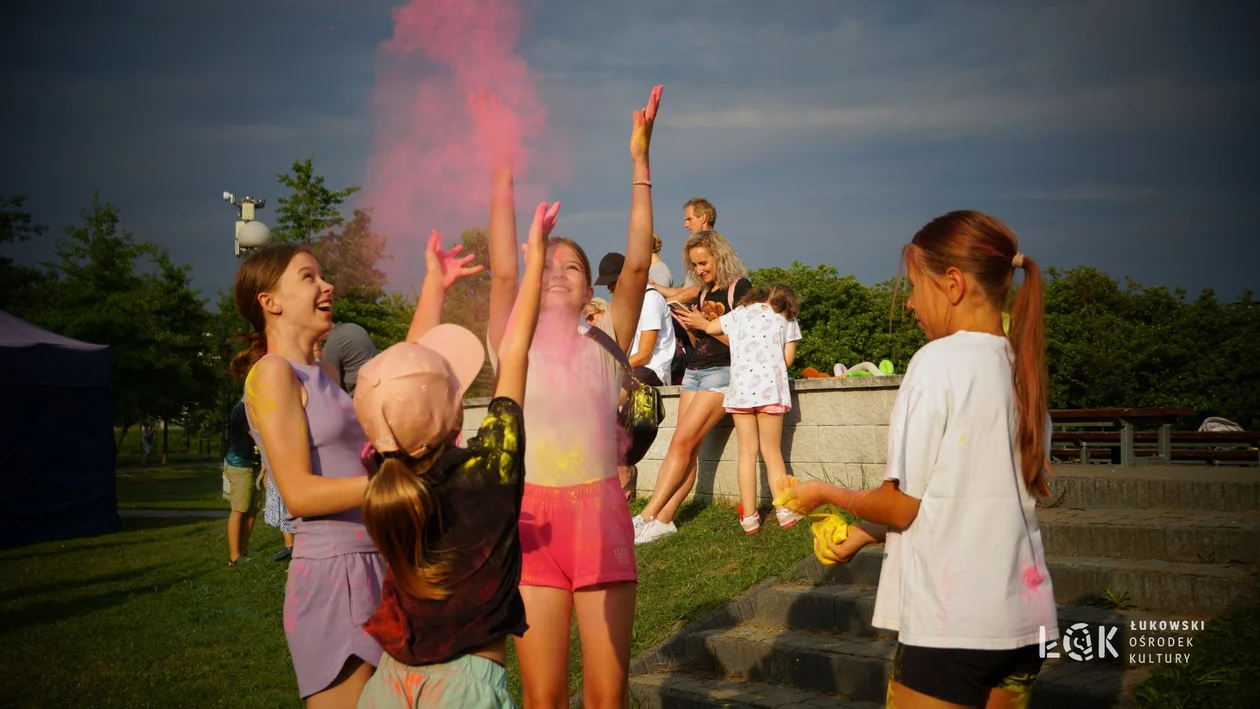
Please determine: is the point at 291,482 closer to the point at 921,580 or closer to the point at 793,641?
the point at 921,580

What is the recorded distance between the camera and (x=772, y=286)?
8.42 metres

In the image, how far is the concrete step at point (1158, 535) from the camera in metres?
5.54

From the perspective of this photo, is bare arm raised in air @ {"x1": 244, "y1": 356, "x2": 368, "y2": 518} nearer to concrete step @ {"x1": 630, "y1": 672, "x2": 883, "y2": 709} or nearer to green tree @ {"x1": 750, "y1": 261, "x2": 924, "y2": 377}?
concrete step @ {"x1": 630, "y1": 672, "x2": 883, "y2": 709}

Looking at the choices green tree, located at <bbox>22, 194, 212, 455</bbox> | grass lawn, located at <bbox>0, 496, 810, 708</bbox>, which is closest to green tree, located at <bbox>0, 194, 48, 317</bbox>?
green tree, located at <bbox>22, 194, 212, 455</bbox>

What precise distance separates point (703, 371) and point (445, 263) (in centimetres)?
544

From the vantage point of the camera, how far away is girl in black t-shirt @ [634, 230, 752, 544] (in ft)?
26.9

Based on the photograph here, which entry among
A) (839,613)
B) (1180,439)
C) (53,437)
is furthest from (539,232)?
(53,437)

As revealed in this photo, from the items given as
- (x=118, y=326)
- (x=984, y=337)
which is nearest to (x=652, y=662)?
(x=984, y=337)

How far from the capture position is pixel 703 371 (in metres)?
8.43

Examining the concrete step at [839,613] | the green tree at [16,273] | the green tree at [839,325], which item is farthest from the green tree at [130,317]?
the concrete step at [839,613]

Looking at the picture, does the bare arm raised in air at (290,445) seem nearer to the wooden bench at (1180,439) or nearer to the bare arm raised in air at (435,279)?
the bare arm raised in air at (435,279)

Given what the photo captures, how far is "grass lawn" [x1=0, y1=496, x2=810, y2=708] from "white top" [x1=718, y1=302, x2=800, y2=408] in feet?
3.55

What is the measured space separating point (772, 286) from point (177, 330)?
3145 cm

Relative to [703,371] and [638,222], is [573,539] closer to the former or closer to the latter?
[638,222]
